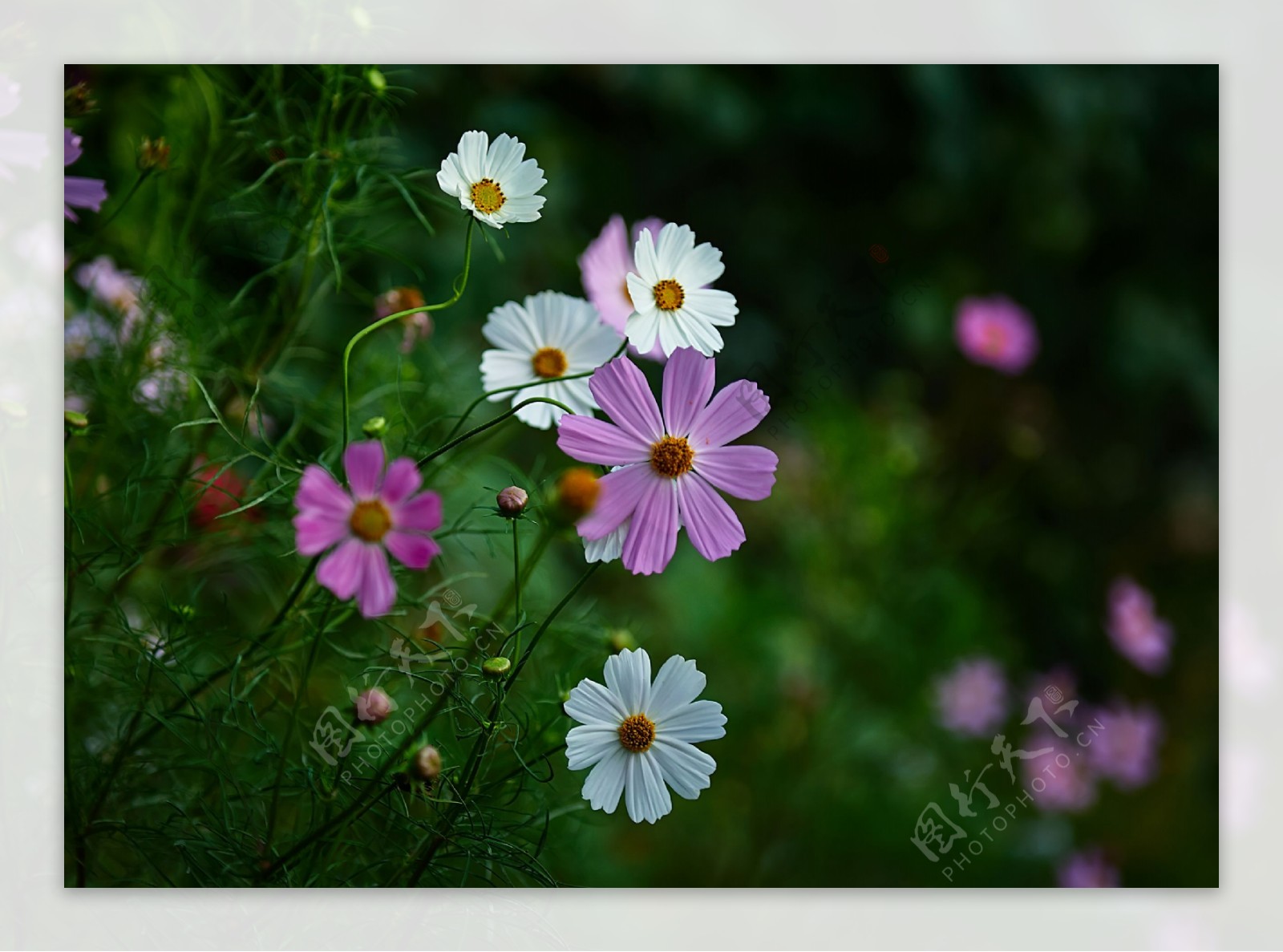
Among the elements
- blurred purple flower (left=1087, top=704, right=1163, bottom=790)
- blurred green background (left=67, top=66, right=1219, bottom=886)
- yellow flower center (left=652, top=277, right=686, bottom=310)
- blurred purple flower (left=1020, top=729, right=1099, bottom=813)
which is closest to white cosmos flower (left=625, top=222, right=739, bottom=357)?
yellow flower center (left=652, top=277, right=686, bottom=310)

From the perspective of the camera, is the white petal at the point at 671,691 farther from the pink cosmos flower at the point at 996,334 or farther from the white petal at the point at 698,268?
the pink cosmos flower at the point at 996,334

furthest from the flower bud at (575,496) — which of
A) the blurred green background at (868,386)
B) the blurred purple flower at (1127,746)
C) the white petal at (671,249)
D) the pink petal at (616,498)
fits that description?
the blurred purple flower at (1127,746)

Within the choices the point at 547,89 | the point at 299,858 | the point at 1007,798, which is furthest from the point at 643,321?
the point at 1007,798

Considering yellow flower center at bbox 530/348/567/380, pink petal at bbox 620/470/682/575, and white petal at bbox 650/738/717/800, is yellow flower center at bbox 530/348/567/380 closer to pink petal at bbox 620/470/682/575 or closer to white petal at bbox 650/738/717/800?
pink petal at bbox 620/470/682/575

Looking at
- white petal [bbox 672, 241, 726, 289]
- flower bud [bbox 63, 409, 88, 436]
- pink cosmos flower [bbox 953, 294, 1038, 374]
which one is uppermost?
pink cosmos flower [bbox 953, 294, 1038, 374]

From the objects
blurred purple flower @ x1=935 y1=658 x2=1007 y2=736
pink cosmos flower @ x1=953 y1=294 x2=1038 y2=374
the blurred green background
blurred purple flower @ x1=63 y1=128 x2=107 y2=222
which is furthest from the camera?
pink cosmos flower @ x1=953 y1=294 x2=1038 y2=374

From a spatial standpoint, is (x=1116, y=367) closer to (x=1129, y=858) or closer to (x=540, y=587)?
(x=1129, y=858)

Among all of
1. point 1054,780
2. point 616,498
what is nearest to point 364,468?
point 616,498
